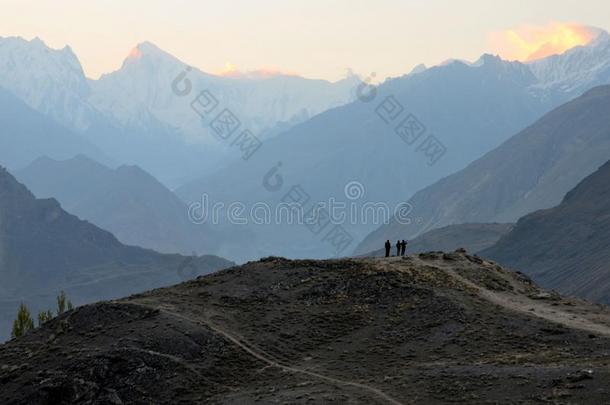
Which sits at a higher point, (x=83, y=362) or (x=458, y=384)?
(x=83, y=362)

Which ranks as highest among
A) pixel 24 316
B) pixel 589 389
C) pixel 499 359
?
pixel 24 316

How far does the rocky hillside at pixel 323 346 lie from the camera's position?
3434 centimetres

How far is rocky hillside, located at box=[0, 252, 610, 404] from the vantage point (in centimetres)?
3434

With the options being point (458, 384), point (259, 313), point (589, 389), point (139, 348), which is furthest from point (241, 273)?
point (589, 389)

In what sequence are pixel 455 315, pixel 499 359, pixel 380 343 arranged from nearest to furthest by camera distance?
pixel 499 359
pixel 380 343
pixel 455 315

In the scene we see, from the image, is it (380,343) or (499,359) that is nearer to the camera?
(499,359)

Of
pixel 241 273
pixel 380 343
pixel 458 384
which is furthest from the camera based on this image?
pixel 241 273

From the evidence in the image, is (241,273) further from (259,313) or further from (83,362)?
(83,362)

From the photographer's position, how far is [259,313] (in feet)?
151

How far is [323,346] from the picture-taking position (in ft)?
136

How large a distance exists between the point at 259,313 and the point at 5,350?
49.7 ft

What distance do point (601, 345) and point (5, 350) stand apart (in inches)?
1319

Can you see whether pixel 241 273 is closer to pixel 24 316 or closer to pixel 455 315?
pixel 455 315

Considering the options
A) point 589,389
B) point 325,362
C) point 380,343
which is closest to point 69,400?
point 325,362
